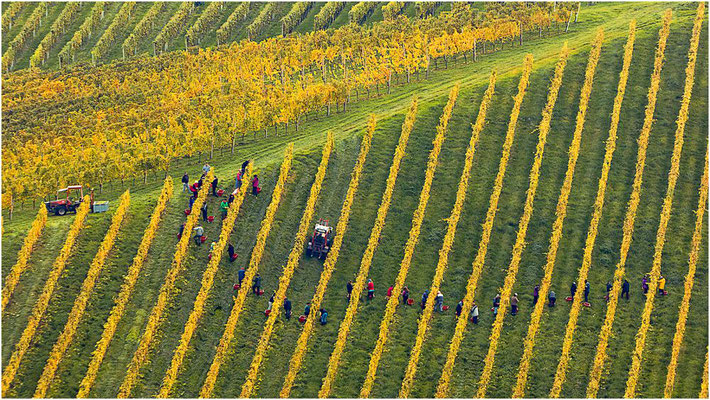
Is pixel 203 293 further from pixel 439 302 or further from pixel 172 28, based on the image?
pixel 172 28

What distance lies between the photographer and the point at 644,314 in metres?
59.5

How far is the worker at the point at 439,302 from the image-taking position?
59.1 m

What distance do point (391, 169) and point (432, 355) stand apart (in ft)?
68.7

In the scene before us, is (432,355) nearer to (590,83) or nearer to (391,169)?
(391,169)

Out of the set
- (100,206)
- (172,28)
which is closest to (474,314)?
(100,206)

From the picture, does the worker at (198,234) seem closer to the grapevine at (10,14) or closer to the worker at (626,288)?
the worker at (626,288)

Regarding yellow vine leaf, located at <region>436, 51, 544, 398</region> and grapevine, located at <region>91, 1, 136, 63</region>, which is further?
grapevine, located at <region>91, 1, 136, 63</region>

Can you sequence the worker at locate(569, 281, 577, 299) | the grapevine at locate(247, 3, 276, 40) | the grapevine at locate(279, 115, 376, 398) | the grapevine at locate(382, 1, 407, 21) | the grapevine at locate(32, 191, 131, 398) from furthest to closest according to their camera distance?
the grapevine at locate(247, 3, 276, 40), the grapevine at locate(382, 1, 407, 21), the worker at locate(569, 281, 577, 299), the grapevine at locate(279, 115, 376, 398), the grapevine at locate(32, 191, 131, 398)

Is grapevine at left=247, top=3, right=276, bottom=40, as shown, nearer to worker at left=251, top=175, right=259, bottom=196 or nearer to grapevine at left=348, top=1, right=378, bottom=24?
grapevine at left=348, top=1, right=378, bottom=24

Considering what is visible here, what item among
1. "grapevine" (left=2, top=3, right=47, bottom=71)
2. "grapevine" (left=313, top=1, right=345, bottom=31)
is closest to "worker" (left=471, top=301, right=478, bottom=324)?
"grapevine" (left=313, top=1, right=345, bottom=31)

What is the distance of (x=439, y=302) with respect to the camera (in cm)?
5934

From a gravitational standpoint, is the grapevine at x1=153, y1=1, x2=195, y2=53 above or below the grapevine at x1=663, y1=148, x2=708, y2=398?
above

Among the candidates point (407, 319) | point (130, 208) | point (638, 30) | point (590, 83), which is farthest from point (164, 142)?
point (638, 30)

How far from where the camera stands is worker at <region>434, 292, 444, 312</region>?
59.1 meters
